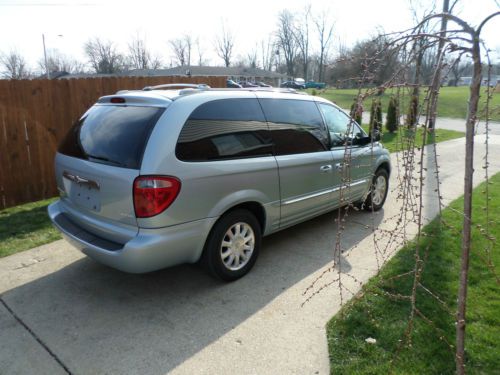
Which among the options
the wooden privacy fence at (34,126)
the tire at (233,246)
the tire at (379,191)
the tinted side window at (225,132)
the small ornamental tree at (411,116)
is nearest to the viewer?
the small ornamental tree at (411,116)

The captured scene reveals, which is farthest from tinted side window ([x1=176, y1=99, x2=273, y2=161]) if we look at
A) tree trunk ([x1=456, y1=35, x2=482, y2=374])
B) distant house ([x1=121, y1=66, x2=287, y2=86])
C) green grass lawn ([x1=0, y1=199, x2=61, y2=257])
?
distant house ([x1=121, y1=66, x2=287, y2=86])

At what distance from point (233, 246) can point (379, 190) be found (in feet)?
10.1

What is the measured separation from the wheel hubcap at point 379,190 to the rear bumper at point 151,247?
3235 millimetres

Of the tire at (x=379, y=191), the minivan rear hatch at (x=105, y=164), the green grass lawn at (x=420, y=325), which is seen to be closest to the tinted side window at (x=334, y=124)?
the tire at (x=379, y=191)

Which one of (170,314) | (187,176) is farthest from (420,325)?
(187,176)

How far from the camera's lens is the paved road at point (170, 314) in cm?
268

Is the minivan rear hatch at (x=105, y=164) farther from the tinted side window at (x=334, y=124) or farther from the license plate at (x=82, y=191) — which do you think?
the tinted side window at (x=334, y=124)

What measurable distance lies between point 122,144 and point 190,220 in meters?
0.85

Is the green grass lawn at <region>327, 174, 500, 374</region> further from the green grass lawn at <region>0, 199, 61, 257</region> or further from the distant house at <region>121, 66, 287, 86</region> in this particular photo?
the distant house at <region>121, 66, 287, 86</region>

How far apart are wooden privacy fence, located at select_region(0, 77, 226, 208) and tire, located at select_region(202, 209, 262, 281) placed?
14.4ft

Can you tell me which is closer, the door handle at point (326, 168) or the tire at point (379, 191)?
the door handle at point (326, 168)

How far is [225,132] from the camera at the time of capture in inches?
139

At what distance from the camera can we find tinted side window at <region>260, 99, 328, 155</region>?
13.3ft

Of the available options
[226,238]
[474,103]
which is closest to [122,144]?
[226,238]
